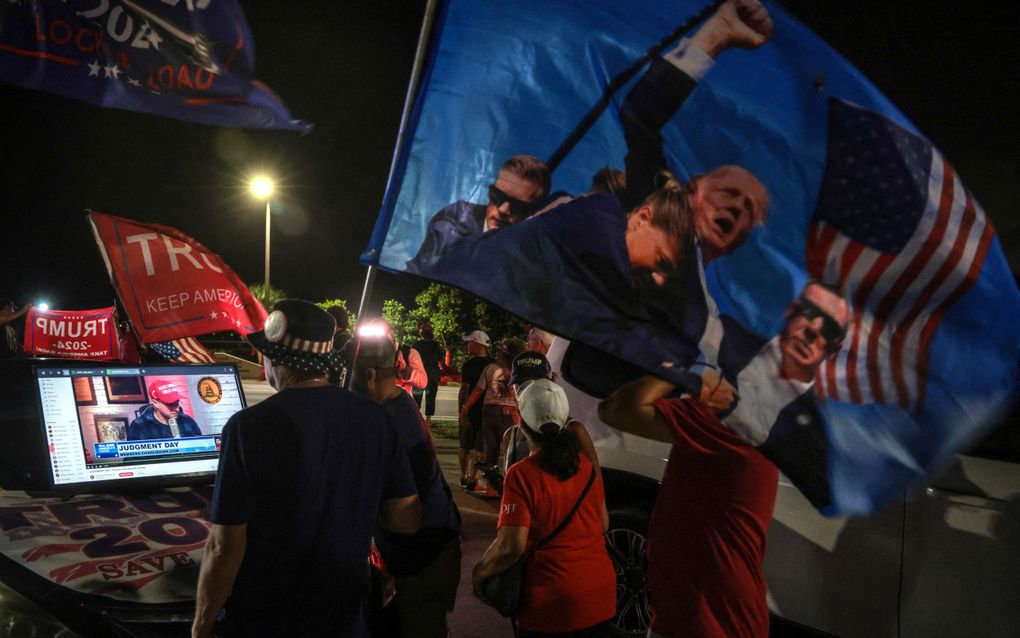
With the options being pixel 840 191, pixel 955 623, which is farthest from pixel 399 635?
pixel 955 623

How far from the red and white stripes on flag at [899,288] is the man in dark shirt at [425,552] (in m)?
1.71

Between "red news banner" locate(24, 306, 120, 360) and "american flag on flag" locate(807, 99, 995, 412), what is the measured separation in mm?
7622

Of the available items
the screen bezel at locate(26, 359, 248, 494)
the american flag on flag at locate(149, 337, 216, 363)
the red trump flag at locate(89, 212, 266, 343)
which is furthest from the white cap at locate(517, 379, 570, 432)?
the american flag on flag at locate(149, 337, 216, 363)

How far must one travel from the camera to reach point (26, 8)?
8.95ft

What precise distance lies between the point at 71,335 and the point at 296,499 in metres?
6.90

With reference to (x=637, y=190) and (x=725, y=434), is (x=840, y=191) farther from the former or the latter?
(x=725, y=434)

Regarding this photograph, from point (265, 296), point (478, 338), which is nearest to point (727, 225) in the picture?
point (478, 338)

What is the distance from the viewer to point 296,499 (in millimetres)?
2170

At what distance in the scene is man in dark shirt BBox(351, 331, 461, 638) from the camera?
2873 mm

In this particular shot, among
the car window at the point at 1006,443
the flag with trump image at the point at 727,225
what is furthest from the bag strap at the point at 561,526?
the car window at the point at 1006,443

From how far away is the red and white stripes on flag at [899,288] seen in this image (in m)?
2.03

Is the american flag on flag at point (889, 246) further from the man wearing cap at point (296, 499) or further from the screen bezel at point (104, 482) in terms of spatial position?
the screen bezel at point (104, 482)

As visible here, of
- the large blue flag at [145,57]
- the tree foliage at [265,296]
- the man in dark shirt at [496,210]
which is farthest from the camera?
the tree foliage at [265,296]

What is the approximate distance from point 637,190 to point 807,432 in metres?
0.86
